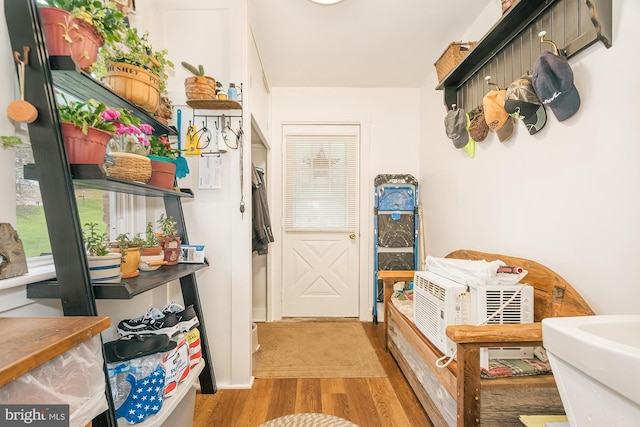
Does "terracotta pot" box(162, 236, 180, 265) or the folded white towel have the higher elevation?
"terracotta pot" box(162, 236, 180, 265)

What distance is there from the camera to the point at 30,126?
953 millimetres

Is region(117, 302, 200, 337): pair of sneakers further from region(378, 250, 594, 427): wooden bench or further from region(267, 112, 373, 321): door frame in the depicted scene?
region(267, 112, 373, 321): door frame

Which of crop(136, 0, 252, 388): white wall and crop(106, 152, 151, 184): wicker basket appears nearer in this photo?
crop(106, 152, 151, 184): wicker basket

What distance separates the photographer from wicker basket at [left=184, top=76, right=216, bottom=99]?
5.93 ft

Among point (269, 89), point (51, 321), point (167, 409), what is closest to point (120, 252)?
point (51, 321)

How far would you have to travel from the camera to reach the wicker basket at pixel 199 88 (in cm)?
181

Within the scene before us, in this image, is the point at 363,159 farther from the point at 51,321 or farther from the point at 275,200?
the point at 51,321

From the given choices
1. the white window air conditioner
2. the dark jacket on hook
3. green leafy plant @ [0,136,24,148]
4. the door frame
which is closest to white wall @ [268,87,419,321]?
the door frame

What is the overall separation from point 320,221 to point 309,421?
208 cm

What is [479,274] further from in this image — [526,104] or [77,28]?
[77,28]

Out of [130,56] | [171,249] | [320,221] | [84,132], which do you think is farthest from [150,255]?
[320,221]

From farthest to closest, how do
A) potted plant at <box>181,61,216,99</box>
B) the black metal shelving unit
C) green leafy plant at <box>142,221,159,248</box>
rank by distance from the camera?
potted plant at <box>181,61,216,99</box> → green leafy plant at <box>142,221,159,248</box> → the black metal shelving unit

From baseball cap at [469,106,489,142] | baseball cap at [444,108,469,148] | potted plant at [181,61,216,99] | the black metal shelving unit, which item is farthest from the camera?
baseball cap at [444,108,469,148]

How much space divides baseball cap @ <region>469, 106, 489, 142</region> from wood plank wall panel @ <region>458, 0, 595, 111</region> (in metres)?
0.11
